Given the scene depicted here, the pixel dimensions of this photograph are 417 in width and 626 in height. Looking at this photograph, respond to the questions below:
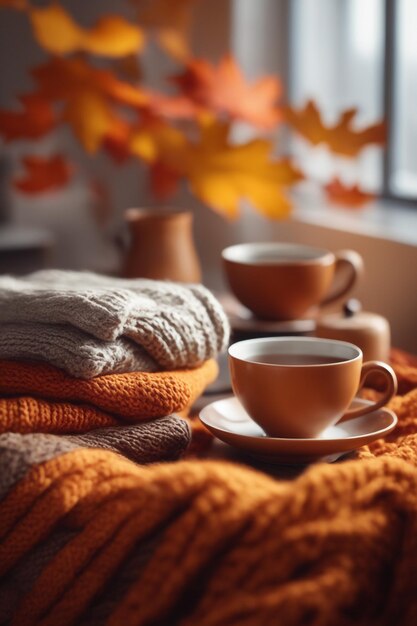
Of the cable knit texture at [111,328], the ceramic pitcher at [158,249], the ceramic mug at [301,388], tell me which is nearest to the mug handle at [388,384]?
the ceramic mug at [301,388]

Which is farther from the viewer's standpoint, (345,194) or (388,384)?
(345,194)

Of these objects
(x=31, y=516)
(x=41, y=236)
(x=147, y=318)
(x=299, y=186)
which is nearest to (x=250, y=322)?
(x=147, y=318)

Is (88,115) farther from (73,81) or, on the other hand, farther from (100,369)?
(100,369)

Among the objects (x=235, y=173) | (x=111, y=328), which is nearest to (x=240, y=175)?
(x=235, y=173)

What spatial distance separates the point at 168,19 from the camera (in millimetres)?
1571

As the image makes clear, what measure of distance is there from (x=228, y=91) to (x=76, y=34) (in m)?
0.24

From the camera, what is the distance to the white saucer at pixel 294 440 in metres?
0.60

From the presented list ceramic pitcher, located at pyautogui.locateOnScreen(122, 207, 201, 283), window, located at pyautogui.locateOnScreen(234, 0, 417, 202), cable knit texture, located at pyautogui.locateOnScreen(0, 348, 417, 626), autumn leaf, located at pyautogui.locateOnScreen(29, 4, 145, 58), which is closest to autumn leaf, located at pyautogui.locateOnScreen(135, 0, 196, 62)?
window, located at pyautogui.locateOnScreen(234, 0, 417, 202)

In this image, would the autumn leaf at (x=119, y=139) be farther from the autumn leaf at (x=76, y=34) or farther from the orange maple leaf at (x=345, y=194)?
the orange maple leaf at (x=345, y=194)

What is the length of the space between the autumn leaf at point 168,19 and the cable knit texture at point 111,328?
0.97m

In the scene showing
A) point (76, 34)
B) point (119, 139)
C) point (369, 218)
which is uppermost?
point (76, 34)

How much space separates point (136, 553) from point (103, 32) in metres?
1.00

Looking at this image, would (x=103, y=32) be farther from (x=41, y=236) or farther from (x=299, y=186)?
(x=41, y=236)

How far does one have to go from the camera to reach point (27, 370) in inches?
23.8
